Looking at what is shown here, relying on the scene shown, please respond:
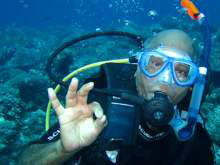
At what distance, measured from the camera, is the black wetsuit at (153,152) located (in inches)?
109

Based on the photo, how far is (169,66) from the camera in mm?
3012

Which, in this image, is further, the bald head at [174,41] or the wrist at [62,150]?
the bald head at [174,41]

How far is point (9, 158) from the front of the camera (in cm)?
675

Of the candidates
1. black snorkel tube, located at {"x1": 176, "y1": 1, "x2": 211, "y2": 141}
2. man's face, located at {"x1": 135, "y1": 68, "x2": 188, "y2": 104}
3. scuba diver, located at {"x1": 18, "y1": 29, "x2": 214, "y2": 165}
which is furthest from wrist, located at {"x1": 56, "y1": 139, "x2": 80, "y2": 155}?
black snorkel tube, located at {"x1": 176, "y1": 1, "x2": 211, "y2": 141}

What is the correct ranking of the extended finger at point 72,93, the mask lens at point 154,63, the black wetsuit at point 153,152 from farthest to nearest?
the mask lens at point 154,63
the black wetsuit at point 153,152
the extended finger at point 72,93

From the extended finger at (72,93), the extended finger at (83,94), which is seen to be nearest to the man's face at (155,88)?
the extended finger at (83,94)

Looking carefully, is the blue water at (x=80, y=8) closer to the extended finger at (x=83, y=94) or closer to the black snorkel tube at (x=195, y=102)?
the black snorkel tube at (x=195, y=102)

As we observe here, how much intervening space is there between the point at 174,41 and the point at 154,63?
0.38 meters

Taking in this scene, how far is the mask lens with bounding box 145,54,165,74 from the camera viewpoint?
309 cm

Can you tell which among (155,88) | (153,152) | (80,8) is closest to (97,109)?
(155,88)

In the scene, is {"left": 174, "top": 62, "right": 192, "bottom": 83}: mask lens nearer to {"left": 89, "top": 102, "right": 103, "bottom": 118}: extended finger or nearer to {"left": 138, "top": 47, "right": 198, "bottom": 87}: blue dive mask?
{"left": 138, "top": 47, "right": 198, "bottom": 87}: blue dive mask

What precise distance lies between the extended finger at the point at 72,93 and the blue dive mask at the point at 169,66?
95cm

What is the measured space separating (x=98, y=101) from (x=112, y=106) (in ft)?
0.69

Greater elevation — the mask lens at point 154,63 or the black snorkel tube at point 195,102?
the mask lens at point 154,63
